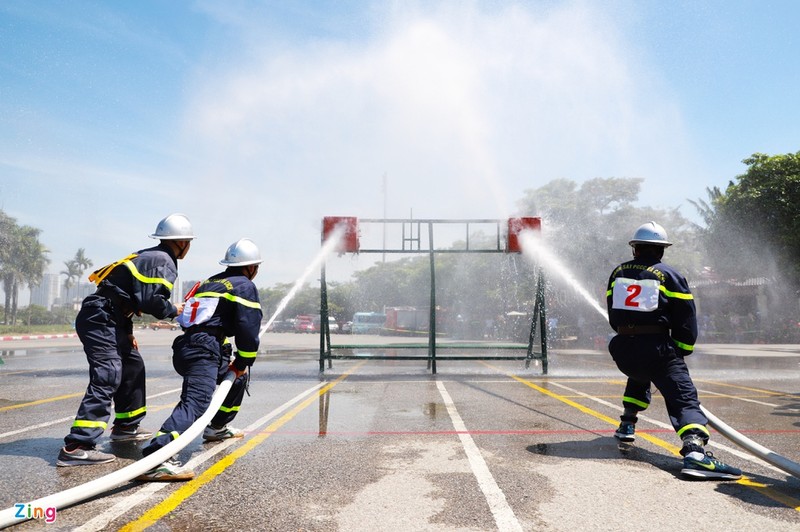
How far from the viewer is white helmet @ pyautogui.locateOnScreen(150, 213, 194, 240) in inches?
195

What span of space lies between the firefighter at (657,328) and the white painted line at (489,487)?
1.55 metres

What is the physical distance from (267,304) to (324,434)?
12852 cm

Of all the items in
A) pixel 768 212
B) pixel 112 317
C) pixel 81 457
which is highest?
pixel 768 212

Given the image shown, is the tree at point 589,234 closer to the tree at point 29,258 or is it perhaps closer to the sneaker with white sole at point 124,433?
the sneaker with white sole at point 124,433

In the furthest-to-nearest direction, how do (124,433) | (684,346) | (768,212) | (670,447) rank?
1. (768,212)
2. (124,433)
3. (670,447)
4. (684,346)

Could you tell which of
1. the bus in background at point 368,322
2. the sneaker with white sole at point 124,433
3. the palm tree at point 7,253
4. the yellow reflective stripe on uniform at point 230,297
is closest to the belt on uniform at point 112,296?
the yellow reflective stripe on uniform at point 230,297

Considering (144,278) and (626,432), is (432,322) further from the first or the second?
(144,278)

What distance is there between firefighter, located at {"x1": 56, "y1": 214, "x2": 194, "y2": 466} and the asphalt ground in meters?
0.26

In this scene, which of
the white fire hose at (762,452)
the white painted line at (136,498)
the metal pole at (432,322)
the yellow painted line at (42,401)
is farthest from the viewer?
the metal pole at (432,322)

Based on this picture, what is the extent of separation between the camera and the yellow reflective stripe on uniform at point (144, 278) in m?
4.64

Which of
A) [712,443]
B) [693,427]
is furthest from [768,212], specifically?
[693,427]

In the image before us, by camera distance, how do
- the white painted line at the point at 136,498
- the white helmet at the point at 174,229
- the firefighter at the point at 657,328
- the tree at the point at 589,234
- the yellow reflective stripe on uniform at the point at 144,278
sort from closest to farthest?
the white painted line at the point at 136,498 → the firefighter at the point at 657,328 → the yellow reflective stripe on uniform at the point at 144,278 → the white helmet at the point at 174,229 → the tree at the point at 589,234

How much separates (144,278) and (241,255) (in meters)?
0.85

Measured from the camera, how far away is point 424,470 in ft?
14.2
